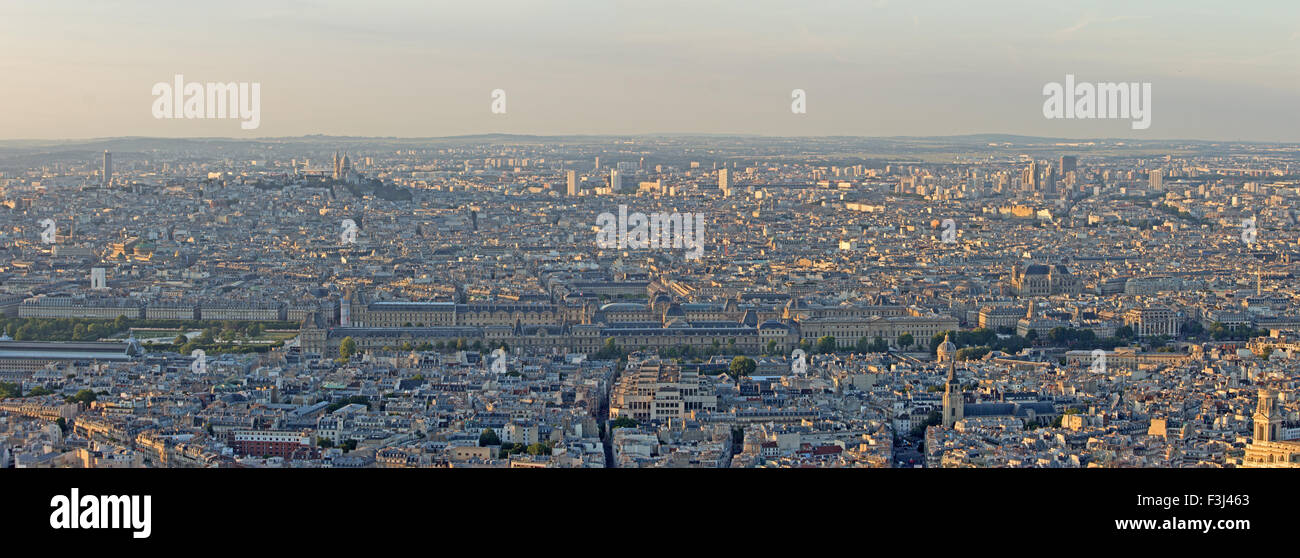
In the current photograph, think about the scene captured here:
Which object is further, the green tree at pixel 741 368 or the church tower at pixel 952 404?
the green tree at pixel 741 368

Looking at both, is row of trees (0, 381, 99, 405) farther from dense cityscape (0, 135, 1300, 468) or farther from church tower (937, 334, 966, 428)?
church tower (937, 334, 966, 428)

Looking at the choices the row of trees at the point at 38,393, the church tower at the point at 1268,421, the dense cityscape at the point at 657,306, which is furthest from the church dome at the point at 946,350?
the row of trees at the point at 38,393

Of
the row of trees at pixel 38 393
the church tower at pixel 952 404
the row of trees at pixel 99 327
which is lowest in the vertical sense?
the row of trees at pixel 99 327

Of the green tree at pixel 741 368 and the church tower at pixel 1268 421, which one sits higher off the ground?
the church tower at pixel 1268 421

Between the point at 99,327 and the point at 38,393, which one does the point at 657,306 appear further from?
the point at 38,393

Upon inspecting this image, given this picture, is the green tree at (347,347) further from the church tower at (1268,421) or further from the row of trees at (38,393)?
the church tower at (1268,421)

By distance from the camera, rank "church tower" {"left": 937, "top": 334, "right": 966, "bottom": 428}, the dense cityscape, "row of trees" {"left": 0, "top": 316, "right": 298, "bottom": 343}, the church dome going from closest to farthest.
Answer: the dense cityscape → "church tower" {"left": 937, "top": 334, "right": 966, "bottom": 428} → the church dome → "row of trees" {"left": 0, "top": 316, "right": 298, "bottom": 343}

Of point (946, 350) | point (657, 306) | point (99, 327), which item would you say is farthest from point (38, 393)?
point (657, 306)

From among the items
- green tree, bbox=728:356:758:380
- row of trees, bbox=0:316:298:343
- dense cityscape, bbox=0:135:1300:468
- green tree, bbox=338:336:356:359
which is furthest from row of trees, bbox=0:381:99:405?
green tree, bbox=728:356:758:380
